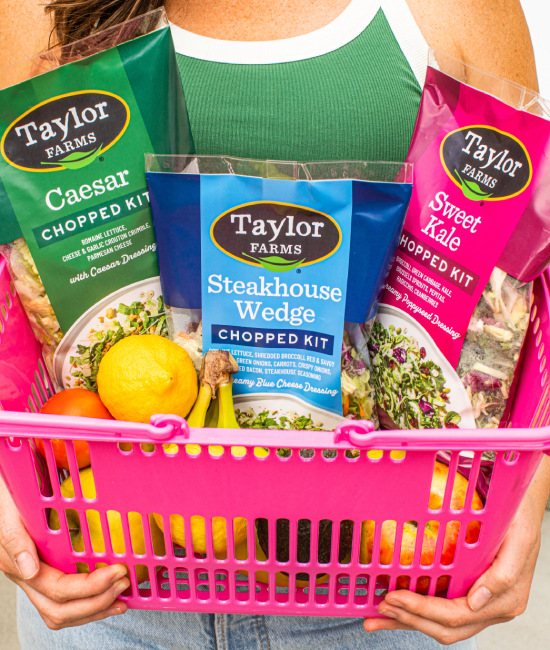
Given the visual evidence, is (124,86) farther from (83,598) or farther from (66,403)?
(83,598)

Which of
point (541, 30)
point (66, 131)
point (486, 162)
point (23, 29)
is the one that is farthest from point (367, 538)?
point (541, 30)

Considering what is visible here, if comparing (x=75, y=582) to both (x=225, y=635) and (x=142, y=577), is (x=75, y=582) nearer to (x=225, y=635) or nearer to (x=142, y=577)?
(x=142, y=577)

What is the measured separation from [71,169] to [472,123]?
466mm

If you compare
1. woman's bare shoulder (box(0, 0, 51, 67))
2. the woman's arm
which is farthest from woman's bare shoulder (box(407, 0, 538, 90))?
woman's bare shoulder (box(0, 0, 51, 67))

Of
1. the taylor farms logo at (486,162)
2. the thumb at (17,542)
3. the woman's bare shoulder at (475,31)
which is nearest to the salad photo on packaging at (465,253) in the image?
the taylor farms logo at (486,162)

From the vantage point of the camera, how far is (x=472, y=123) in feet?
1.99

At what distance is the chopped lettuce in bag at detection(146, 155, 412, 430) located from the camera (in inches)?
23.2

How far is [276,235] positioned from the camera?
60 centimetres

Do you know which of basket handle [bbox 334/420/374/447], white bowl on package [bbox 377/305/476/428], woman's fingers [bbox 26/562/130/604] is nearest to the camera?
basket handle [bbox 334/420/374/447]

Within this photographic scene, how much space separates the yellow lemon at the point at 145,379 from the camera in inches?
23.1

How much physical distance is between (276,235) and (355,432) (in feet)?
0.83

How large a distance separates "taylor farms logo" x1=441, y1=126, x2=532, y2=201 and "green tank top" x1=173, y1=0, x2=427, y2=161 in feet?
0.48

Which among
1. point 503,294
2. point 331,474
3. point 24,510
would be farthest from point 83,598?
point 503,294

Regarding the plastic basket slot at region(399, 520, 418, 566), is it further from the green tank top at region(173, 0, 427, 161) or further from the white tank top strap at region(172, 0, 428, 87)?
the white tank top strap at region(172, 0, 428, 87)
